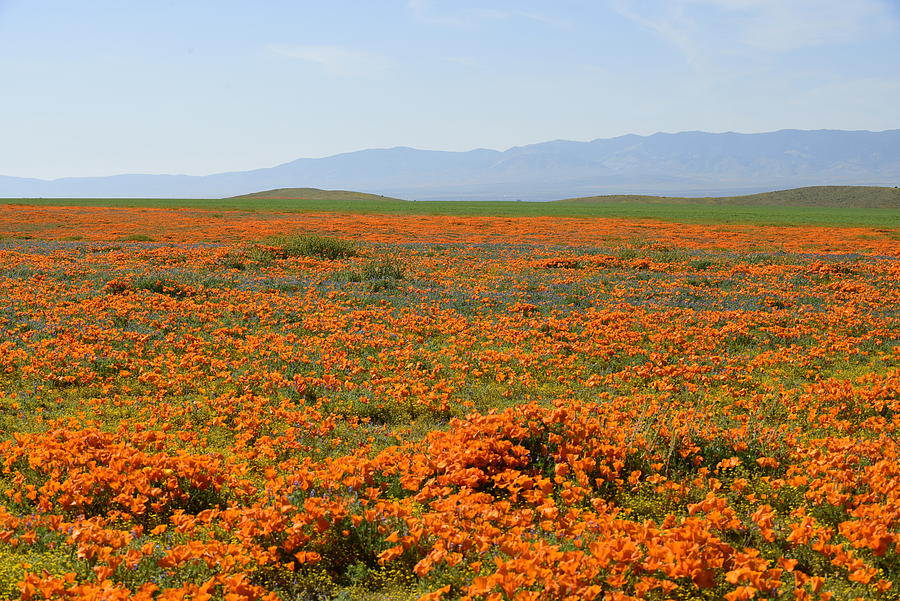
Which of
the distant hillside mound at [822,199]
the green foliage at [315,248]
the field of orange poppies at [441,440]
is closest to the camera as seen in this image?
the field of orange poppies at [441,440]

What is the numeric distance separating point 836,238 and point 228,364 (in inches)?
1906

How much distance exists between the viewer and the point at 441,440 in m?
6.34

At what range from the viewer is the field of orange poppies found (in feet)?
13.6

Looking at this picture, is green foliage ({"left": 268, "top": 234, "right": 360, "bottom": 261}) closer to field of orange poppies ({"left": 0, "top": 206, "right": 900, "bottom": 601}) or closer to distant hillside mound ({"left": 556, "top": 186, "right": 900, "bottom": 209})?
field of orange poppies ({"left": 0, "top": 206, "right": 900, "bottom": 601})

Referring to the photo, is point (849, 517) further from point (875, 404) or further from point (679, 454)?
point (875, 404)

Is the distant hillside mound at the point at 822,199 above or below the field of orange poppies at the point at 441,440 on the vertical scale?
above

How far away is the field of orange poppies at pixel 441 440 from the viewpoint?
13.6ft

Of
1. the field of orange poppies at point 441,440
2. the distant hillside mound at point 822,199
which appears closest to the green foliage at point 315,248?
the field of orange poppies at point 441,440

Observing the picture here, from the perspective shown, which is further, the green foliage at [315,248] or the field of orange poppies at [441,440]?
the green foliage at [315,248]

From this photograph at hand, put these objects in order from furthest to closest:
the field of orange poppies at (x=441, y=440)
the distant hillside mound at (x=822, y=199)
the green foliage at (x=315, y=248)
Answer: the distant hillside mound at (x=822, y=199), the green foliage at (x=315, y=248), the field of orange poppies at (x=441, y=440)

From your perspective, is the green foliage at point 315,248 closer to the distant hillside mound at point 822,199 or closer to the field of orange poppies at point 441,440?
the field of orange poppies at point 441,440

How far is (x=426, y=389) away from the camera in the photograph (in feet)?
29.2

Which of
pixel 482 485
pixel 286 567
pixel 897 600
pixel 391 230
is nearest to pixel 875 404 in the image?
pixel 897 600

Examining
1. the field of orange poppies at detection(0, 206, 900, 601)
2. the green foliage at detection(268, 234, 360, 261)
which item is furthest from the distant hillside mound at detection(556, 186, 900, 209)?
the field of orange poppies at detection(0, 206, 900, 601)
